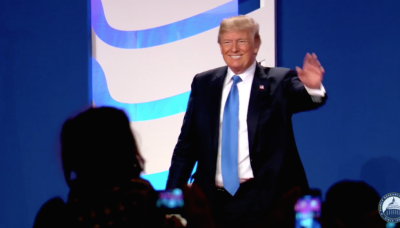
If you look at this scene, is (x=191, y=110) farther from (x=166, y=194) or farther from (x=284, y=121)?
(x=166, y=194)

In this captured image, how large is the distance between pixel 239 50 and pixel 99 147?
3.77 ft

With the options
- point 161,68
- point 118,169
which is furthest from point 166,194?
point 161,68

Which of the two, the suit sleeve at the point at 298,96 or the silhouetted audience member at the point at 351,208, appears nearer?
the silhouetted audience member at the point at 351,208

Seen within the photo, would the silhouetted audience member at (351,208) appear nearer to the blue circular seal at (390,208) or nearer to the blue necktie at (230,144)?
the blue circular seal at (390,208)

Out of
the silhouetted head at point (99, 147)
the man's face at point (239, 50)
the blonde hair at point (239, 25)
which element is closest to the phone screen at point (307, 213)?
the silhouetted head at point (99, 147)

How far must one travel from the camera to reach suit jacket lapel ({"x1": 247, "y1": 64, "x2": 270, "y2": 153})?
2.25m

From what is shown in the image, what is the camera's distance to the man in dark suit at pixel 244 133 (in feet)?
7.26

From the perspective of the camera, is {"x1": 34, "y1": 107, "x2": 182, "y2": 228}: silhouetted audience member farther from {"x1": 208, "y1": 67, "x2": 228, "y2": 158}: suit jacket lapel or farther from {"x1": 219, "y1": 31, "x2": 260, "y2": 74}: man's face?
{"x1": 219, "y1": 31, "x2": 260, "y2": 74}: man's face

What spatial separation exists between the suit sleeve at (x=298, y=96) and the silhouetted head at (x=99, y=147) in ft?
3.13

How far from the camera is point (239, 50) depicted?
2.43 meters

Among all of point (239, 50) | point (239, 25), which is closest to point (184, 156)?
point (239, 50)

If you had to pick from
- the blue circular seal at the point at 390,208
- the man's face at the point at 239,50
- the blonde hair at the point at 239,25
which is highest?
the blonde hair at the point at 239,25

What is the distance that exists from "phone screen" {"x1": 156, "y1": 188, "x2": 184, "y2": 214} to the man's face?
3.02 feet

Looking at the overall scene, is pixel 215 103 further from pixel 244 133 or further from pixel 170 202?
pixel 170 202
